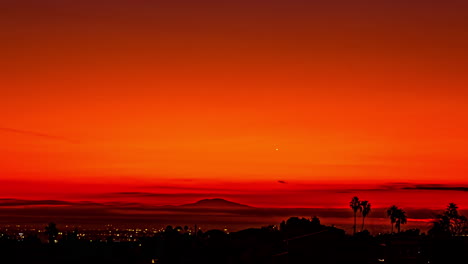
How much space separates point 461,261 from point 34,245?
49.1 m

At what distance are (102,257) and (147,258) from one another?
606 cm

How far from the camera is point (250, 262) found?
71.1m

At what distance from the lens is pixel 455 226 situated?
11038cm

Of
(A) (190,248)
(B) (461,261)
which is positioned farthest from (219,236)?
(B) (461,261)

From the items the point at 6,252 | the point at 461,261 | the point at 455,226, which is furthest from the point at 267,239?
the point at 455,226

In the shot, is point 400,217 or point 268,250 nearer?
point 268,250

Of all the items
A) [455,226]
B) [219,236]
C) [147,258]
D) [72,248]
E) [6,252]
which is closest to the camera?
[6,252]

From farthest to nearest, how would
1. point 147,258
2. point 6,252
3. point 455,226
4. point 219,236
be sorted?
point 455,226, point 219,236, point 147,258, point 6,252

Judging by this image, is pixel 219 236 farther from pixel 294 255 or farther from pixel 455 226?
pixel 455 226

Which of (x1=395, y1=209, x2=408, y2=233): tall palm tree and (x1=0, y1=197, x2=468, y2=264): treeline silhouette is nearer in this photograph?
(x1=0, y1=197, x2=468, y2=264): treeline silhouette

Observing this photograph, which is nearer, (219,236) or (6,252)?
(6,252)

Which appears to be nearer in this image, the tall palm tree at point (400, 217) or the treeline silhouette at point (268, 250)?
the treeline silhouette at point (268, 250)

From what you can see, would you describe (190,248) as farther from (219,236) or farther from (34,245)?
(34,245)

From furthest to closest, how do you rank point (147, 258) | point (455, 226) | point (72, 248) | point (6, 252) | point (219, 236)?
point (455, 226) < point (219, 236) < point (72, 248) < point (147, 258) < point (6, 252)
